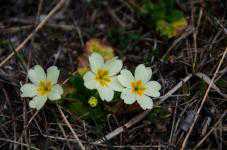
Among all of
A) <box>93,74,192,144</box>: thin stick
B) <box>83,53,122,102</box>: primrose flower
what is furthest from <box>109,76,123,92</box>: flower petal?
<box>93,74,192,144</box>: thin stick

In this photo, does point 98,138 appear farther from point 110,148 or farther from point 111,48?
point 111,48

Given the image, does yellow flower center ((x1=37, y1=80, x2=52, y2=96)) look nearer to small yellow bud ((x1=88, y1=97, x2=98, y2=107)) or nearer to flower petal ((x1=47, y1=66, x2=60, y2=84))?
flower petal ((x1=47, y1=66, x2=60, y2=84))

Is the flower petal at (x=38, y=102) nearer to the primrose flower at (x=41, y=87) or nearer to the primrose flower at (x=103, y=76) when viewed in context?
the primrose flower at (x=41, y=87)

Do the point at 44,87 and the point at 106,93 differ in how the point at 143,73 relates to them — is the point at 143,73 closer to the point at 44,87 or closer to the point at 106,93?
the point at 106,93

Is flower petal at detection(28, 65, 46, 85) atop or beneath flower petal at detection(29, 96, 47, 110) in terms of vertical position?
atop

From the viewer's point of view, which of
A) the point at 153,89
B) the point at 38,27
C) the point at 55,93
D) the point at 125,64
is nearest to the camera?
the point at 55,93

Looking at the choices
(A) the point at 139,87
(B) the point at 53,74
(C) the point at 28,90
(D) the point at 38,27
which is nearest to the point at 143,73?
(A) the point at 139,87

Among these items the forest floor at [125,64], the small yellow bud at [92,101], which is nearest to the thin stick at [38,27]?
the forest floor at [125,64]
